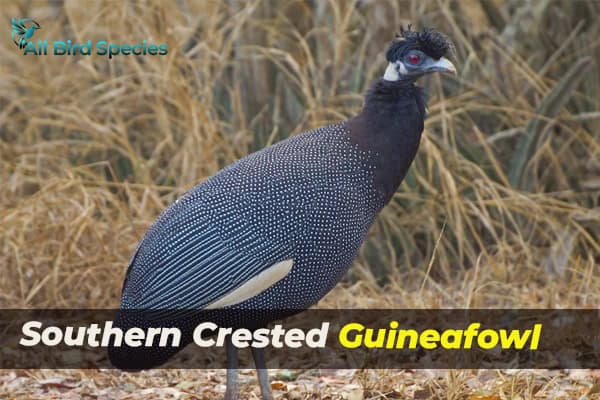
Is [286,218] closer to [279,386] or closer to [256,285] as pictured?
[256,285]

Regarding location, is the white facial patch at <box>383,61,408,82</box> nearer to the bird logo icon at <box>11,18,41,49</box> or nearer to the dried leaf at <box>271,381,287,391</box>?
the dried leaf at <box>271,381,287,391</box>

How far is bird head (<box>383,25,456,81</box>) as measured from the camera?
11.1ft

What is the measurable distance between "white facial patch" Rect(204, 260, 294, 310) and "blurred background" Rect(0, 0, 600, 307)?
132 cm

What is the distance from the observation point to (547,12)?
18.1 feet

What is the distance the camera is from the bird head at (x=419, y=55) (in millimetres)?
3385

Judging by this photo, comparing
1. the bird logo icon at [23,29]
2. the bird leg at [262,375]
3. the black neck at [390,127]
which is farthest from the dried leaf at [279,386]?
the bird logo icon at [23,29]

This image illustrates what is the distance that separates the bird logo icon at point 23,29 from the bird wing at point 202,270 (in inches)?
89.4

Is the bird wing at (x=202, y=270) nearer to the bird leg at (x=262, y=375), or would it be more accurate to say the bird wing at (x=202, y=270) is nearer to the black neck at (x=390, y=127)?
the bird leg at (x=262, y=375)

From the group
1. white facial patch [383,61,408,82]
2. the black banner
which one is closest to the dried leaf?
the black banner

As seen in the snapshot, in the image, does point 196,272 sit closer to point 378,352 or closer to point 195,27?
point 378,352

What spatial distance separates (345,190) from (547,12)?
2699mm

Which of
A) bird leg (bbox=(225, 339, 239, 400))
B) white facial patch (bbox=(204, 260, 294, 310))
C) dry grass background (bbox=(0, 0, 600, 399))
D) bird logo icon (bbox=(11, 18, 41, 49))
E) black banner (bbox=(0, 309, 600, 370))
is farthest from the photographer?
bird logo icon (bbox=(11, 18, 41, 49))

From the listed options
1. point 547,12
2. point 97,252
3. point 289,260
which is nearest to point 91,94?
point 97,252

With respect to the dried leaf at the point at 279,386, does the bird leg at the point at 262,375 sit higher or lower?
higher
